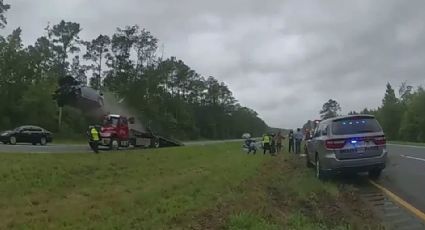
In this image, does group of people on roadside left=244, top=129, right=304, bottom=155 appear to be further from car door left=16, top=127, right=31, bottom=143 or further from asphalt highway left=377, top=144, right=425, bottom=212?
car door left=16, top=127, right=31, bottom=143

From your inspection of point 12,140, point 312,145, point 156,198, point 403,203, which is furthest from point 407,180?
point 12,140

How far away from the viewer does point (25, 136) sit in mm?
39594

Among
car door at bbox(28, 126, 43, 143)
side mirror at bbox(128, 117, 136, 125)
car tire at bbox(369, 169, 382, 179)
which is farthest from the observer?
car door at bbox(28, 126, 43, 143)

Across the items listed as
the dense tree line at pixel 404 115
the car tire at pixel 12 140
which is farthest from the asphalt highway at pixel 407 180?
the dense tree line at pixel 404 115

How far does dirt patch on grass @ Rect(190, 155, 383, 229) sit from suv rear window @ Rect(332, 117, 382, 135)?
149 cm

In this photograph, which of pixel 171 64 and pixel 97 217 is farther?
pixel 171 64

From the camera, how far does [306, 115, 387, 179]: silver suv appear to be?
1498 centimetres

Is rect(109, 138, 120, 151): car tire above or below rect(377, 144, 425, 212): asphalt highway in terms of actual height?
above

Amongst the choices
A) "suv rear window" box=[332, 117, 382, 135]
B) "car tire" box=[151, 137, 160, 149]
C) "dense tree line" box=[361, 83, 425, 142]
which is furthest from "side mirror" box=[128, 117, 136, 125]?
"dense tree line" box=[361, 83, 425, 142]

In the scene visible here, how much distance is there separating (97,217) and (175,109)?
103 metres

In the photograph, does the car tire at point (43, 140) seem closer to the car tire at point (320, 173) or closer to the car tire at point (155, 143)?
the car tire at point (155, 143)

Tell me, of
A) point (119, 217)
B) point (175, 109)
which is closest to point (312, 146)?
point (119, 217)

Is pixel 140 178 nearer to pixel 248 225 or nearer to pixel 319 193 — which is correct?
pixel 319 193

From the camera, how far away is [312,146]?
18.1 metres
